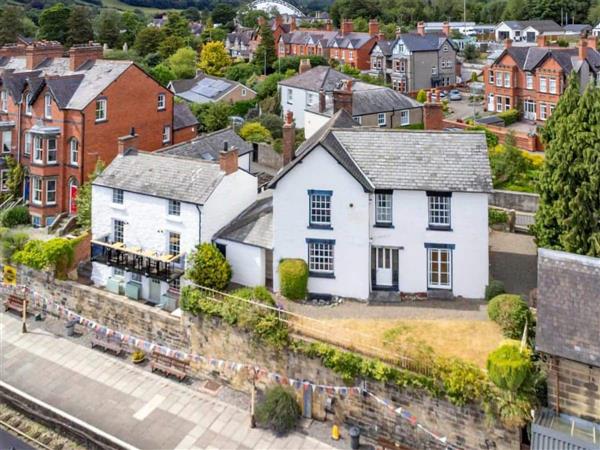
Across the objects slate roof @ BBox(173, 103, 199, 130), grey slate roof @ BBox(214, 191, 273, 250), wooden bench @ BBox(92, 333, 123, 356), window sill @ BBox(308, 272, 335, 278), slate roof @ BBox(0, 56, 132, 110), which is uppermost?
slate roof @ BBox(0, 56, 132, 110)

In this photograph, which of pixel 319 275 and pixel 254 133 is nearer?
pixel 319 275

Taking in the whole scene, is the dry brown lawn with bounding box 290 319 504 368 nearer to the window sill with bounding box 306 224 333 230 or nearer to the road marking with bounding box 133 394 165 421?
the window sill with bounding box 306 224 333 230

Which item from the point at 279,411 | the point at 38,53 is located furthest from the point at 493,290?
the point at 38,53

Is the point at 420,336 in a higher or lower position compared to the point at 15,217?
lower

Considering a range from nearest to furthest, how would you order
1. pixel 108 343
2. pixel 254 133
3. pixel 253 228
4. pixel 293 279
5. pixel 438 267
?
pixel 293 279 < pixel 438 267 < pixel 108 343 < pixel 253 228 < pixel 254 133

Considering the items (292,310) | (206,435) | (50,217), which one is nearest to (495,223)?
(292,310)

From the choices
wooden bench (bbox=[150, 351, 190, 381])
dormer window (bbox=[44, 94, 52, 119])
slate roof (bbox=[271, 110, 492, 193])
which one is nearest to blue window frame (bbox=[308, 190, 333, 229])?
slate roof (bbox=[271, 110, 492, 193])

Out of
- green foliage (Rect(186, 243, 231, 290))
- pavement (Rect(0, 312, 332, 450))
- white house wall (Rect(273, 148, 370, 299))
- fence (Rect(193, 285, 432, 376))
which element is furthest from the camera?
green foliage (Rect(186, 243, 231, 290))

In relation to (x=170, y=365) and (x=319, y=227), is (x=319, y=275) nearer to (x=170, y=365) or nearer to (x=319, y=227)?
(x=319, y=227)
